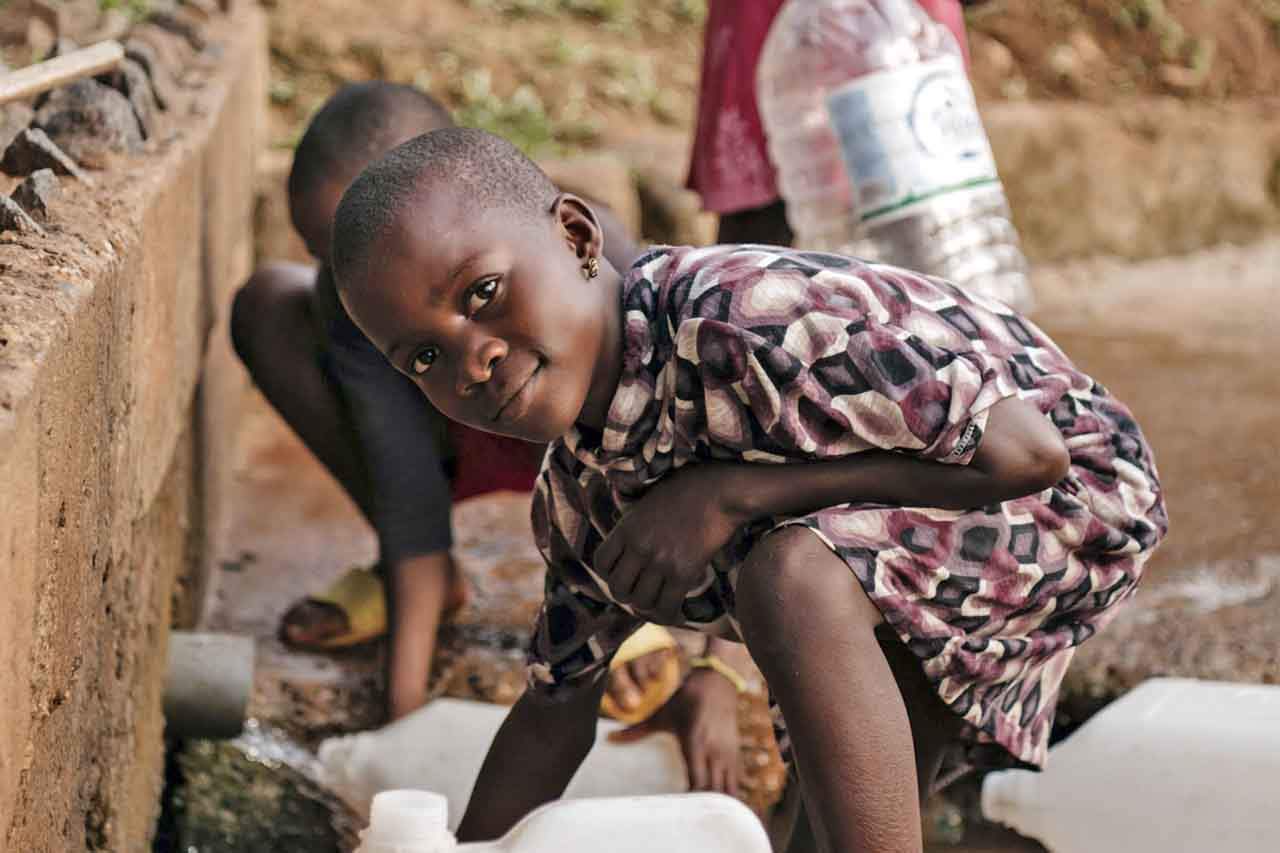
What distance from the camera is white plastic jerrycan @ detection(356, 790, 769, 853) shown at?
5.36 feet

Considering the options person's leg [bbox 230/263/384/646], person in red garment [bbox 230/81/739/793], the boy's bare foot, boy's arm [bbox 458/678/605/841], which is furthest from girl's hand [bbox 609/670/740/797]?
person's leg [bbox 230/263/384/646]

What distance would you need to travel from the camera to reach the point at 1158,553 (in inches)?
128

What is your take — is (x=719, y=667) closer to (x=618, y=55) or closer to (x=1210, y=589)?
(x=1210, y=589)

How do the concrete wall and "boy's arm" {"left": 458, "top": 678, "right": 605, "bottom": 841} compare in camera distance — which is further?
"boy's arm" {"left": 458, "top": 678, "right": 605, "bottom": 841}

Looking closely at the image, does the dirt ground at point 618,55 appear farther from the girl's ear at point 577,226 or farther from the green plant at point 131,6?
the girl's ear at point 577,226

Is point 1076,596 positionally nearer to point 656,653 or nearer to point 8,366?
point 656,653

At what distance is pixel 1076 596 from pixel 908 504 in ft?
0.93

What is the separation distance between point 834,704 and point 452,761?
0.85 metres

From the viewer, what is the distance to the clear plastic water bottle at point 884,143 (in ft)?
8.77

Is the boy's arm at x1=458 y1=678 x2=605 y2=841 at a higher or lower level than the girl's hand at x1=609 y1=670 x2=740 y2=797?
higher

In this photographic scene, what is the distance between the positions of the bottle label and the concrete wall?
1030 millimetres

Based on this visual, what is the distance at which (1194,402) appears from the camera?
4.35 metres

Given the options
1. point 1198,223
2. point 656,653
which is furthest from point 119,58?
point 1198,223

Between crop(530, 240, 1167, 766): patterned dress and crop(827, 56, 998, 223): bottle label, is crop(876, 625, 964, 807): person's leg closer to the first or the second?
crop(530, 240, 1167, 766): patterned dress
